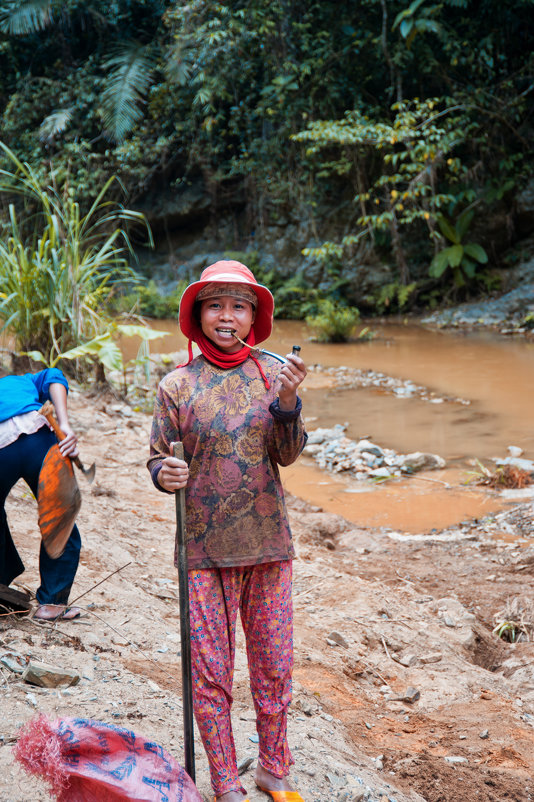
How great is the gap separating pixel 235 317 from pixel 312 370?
8.16 meters

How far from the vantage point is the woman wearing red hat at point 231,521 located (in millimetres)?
1934

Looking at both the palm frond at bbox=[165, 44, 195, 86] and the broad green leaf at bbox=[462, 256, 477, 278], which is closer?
the broad green leaf at bbox=[462, 256, 477, 278]

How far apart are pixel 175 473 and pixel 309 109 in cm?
1373

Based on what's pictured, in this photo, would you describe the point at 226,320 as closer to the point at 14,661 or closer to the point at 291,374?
the point at 291,374

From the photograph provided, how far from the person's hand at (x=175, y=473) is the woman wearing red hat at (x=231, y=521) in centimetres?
6

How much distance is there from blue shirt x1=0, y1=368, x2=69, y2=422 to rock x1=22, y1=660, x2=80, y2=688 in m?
0.92

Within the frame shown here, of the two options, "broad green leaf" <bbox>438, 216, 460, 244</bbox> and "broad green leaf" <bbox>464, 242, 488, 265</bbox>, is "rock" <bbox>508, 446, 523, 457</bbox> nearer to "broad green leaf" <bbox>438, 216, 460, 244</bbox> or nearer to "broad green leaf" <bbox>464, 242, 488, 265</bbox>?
"broad green leaf" <bbox>464, 242, 488, 265</bbox>

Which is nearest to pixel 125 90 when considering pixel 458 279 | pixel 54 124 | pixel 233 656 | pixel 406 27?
pixel 54 124

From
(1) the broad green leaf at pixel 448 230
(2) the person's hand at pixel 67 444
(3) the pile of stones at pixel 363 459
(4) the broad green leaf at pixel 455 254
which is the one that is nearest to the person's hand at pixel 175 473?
(2) the person's hand at pixel 67 444

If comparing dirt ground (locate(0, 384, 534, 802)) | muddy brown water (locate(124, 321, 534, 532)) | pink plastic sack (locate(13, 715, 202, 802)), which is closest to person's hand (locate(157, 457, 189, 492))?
pink plastic sack (locate(13, 715, 202, 802))

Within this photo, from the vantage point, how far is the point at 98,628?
287 cm

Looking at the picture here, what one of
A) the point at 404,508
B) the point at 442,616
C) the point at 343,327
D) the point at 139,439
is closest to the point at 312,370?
the point at 343,327

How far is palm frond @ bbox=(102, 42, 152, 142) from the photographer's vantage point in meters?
14.9

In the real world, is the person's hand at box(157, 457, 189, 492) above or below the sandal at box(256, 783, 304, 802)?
above
